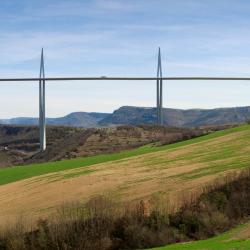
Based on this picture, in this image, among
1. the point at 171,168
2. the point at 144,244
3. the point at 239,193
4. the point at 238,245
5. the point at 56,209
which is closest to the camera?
the point at 238,245

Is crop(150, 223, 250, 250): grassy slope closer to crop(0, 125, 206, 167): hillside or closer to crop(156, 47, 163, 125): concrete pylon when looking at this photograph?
crop(0, 125, 206, 167): hillside

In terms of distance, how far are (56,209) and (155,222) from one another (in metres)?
7.74

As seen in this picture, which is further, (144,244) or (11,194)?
(11,194)

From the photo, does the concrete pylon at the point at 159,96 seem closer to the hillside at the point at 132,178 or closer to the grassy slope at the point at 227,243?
the hillside at the point at 132,178

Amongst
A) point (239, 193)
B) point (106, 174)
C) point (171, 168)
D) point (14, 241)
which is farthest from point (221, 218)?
point (106, 174)

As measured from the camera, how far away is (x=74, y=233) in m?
22.6

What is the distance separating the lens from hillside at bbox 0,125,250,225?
2967 centimetres

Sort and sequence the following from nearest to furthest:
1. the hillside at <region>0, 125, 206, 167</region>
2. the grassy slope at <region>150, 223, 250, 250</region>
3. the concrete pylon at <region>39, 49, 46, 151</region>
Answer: the grassy slope at <region>150, 223, 250, 250</region> → the hillside at <region>0, 125, 206, 167</region> → the concrete pylon at <region>39, 49, 46, 151</region>

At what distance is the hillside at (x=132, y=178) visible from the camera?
29.7 meters

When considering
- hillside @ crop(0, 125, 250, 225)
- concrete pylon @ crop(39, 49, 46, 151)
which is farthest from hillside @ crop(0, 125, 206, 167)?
hillside @ crop(0, 125, 250, 225)

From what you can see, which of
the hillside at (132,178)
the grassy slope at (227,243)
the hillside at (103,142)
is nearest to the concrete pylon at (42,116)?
the hillside at (103,142)

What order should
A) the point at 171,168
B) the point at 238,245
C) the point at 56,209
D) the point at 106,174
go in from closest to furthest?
1. the point at 238,245
2. the point at 56,209
3. the point at 171,168
4. the point at 106,174

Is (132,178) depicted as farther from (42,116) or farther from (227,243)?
(42,116)

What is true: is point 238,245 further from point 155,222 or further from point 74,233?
point 74,233
